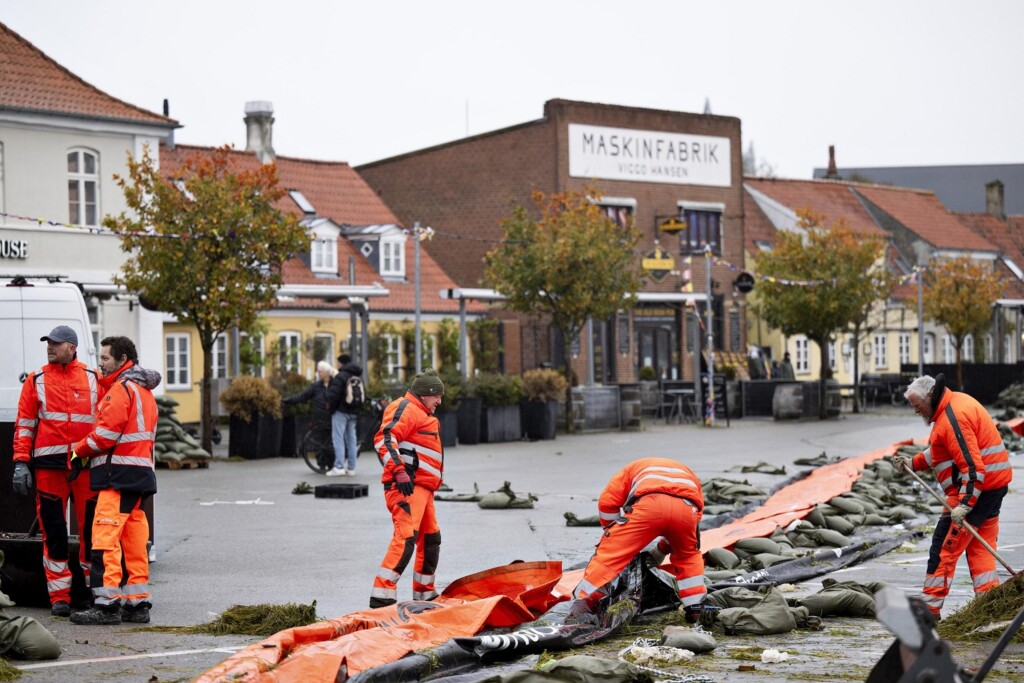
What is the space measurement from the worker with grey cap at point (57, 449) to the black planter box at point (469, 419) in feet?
58.5

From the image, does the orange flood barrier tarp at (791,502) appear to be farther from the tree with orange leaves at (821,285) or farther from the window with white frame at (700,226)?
the window with white frame at (700,226)

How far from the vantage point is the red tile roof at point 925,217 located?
203 ft

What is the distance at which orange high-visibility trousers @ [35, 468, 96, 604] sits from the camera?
33.6ft

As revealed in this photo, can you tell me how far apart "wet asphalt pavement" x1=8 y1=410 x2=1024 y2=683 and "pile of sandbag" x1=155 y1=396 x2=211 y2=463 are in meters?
0.33

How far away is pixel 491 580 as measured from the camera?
9.52 meters

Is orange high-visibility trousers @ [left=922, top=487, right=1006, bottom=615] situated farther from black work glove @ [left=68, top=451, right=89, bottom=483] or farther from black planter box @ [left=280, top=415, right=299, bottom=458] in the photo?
black planter box @ [left=280, top=415, right=299, bottom=458]

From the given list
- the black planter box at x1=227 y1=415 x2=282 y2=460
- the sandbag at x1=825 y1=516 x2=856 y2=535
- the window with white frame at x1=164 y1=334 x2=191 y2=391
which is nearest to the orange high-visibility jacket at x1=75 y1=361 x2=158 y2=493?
the sandbag at x1=825 y1=516 x2=856 y2=535

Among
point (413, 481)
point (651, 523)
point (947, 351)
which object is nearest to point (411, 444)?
point (413, 481)

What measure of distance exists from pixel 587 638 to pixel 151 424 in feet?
11.9

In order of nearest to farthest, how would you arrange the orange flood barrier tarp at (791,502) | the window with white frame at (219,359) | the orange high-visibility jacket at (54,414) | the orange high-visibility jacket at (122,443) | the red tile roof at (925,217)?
the orange high-visibility jacket at (122,443) < the orange high-visibility jacket at (54,414) < the orange flood barrier tarp at (791,502) < the window with white frame at (219,359) < the red tile roof at (925,217)

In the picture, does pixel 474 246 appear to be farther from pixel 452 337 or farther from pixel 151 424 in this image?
pixel 151 424

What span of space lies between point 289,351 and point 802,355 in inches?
902

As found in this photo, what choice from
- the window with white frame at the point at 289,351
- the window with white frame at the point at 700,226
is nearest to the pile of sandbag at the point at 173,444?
the window with white frame at the point at 289,351

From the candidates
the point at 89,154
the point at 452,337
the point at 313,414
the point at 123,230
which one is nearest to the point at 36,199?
the point at 89,154
